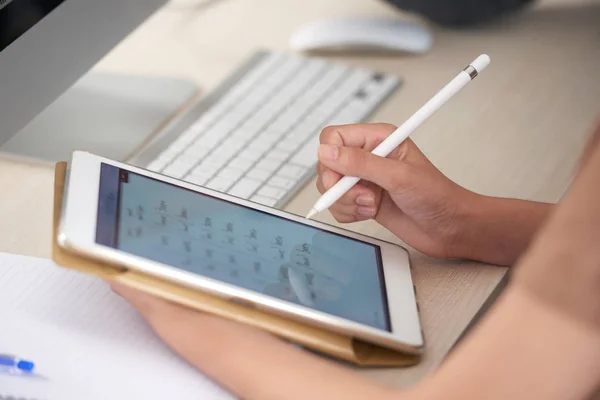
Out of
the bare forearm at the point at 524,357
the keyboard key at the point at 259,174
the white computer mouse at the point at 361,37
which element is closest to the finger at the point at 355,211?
the keyboard key at the point at 259,174

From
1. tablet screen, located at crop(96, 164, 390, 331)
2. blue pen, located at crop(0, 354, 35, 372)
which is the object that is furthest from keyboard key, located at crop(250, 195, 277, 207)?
blue pen, located at crop(0, 354, 35, 372)

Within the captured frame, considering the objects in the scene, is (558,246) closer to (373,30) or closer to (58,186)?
(58,186)

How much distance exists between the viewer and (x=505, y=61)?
1022 mm

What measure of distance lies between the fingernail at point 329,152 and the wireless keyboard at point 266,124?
0.34 feet

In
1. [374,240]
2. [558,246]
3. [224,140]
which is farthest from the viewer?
[224,140]

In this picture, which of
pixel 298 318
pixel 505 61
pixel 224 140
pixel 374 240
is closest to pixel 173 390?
pixel 298 318

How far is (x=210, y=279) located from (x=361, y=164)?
0.17m

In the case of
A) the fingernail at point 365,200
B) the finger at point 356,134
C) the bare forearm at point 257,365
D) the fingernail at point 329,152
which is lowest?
the bare forearm at point 257,365

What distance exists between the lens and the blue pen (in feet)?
1.86

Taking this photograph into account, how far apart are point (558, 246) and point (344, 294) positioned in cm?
20

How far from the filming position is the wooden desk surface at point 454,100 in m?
0.70

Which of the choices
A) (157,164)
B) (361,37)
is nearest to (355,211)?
(157,164)

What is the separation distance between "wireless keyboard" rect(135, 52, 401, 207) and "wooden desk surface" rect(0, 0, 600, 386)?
3 centimetres

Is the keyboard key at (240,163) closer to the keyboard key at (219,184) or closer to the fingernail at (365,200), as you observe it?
the keyboard key at (219,184)
